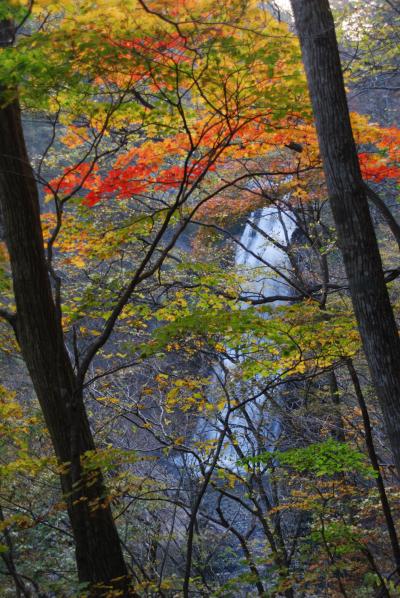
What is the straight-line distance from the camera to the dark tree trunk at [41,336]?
372 centimetres

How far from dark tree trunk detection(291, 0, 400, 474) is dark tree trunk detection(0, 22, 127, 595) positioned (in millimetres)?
2140

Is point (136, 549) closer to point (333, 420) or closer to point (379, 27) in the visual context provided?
point (333, 420)

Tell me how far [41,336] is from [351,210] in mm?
2444

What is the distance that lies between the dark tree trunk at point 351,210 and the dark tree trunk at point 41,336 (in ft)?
7.02

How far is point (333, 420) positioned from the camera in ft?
30.0

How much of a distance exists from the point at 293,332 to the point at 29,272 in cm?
243

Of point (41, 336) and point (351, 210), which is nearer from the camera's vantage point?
point (41, 336)

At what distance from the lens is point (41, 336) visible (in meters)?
3.82

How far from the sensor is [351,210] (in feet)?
13.2

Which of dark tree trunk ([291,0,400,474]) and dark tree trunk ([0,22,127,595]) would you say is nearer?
dark tree trunk ([0,22,127,595])

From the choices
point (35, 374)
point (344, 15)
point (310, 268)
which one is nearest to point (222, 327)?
point (35, 374)

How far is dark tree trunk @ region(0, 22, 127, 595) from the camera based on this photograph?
3723 mm

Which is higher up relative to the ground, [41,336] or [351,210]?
[351,210]

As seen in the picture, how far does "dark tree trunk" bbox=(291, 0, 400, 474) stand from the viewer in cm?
394
